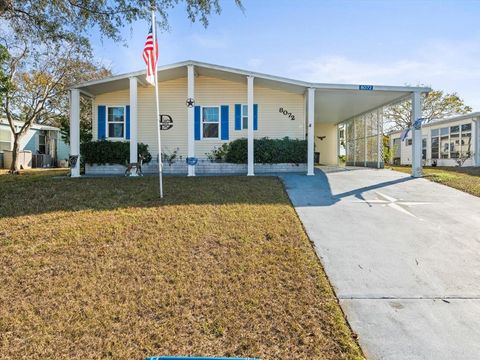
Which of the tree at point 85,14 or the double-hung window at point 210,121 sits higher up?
the tree at point 85,14

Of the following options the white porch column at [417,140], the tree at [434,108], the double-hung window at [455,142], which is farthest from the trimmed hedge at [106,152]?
the tree at [434,108]

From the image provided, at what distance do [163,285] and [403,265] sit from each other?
2907mm

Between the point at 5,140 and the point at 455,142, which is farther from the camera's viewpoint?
the point at 5,140

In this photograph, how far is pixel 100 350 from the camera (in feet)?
8.53

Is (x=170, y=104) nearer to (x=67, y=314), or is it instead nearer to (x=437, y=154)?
(x=67, y=314)

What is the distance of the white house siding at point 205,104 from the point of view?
13086 mm

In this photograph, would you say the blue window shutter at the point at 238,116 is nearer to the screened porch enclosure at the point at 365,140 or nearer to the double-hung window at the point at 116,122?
the double-hung window at the point at 116,122

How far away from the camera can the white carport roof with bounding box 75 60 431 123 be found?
10.9 meters

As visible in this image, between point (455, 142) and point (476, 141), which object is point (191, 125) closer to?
point (476, 141)

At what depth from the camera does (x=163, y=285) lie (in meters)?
3.56

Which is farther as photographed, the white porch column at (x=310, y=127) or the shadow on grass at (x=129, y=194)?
the white porch column at (x=310, y=127)

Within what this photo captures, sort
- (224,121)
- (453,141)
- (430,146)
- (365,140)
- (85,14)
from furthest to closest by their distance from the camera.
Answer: (430,146)
(453,141)
(365,140)
(224,121)
(85,14)

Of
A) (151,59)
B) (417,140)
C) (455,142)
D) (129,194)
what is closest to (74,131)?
(129,194)

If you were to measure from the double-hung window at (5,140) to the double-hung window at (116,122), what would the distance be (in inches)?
446
